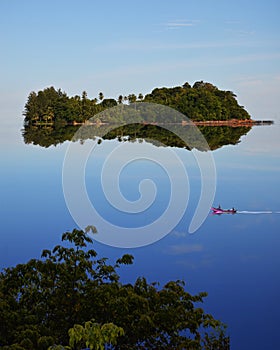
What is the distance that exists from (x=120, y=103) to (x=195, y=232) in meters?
52.8

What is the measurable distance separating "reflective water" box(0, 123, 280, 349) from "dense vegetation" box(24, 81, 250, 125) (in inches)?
1433

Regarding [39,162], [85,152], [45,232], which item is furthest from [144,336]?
[85,152]

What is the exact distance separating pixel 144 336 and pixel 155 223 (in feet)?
27.3

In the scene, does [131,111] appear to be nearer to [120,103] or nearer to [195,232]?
[120,103]

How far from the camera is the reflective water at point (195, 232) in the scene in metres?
8.82

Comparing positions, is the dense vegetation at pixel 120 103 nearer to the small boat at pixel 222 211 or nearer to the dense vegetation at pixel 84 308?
the small boat at pixel 222 211

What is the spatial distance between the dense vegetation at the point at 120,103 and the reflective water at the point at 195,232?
119 feet

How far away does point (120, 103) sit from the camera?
64.7m

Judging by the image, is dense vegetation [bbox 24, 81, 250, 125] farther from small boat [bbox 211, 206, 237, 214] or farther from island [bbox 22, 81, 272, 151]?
small boat [bbox 211, 206, 237, 214]

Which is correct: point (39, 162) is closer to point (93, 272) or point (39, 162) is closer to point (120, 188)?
point (120, 188)

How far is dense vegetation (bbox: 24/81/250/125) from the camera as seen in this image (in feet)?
200

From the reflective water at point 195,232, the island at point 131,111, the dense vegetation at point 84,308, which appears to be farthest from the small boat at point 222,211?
the island at point 131,111

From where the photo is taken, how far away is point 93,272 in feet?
19.7

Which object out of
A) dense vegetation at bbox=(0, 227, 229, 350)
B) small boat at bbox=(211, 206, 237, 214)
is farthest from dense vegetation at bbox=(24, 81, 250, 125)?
dense vegetation at bbox=(0, 227, 229, 350)
